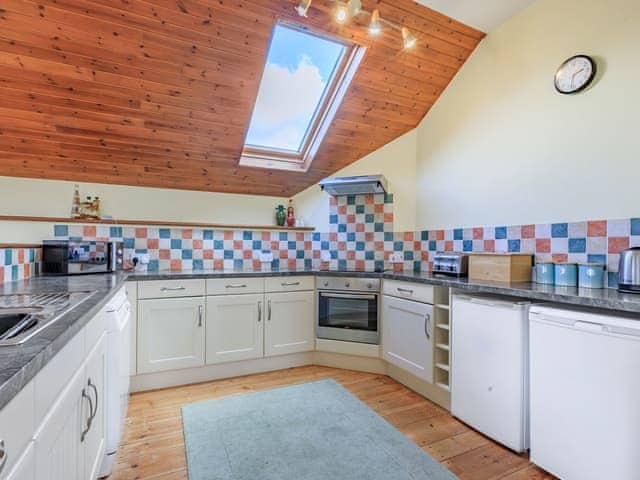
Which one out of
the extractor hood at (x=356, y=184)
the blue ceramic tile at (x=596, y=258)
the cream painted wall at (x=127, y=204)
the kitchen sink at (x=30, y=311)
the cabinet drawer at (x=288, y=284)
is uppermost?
the extractor hood at (x=356, y=184)

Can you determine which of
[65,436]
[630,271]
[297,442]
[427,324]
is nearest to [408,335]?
[427,324]

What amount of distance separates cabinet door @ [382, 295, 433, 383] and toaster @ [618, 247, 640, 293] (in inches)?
41.1

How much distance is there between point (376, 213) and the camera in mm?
3373

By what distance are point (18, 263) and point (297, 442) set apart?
205 cm

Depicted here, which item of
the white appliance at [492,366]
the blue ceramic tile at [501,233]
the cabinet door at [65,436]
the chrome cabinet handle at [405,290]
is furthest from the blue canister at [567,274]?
the cabinet door at [65,436]

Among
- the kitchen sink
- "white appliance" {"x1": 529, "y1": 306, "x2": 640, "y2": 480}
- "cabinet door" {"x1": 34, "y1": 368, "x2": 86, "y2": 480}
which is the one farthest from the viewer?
"white appliance" {"x1": 529, "y1": 306, "x2": 640, "y2": 480}

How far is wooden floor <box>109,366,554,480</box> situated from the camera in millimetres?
1672

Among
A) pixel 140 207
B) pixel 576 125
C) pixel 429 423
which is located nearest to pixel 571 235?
pixel 576 125

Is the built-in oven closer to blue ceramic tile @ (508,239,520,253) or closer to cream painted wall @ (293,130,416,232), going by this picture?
cream painted wall @ (293,130,416,232)

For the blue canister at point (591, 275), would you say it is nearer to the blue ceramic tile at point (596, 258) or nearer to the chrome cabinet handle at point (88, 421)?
the blue ceramic tile at point (596, 258)

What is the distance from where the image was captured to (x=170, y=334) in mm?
2590

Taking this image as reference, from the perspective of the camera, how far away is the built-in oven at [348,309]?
2.89 metres

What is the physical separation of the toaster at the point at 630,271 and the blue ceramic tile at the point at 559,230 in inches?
18.8

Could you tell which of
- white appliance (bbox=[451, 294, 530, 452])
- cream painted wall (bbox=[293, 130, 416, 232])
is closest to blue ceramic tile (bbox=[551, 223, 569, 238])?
white appliance (bbox=[451, 294, 530, 452])
